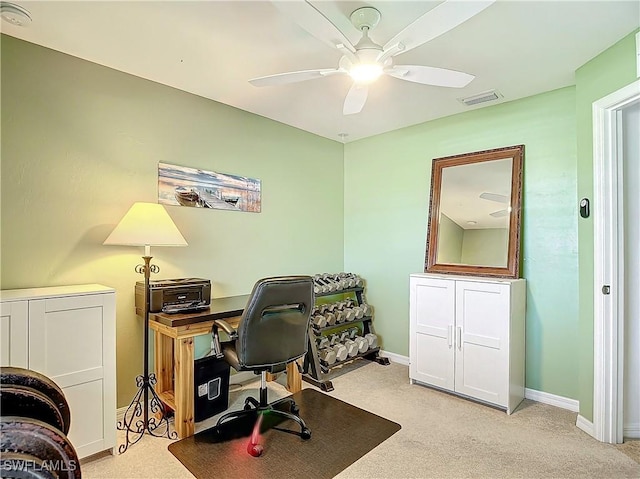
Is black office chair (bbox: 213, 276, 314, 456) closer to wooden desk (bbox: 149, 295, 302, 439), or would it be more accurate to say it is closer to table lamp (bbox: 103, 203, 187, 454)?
wooden desk (bbox: 149, 295, 302, 439)

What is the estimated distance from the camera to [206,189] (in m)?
3.15

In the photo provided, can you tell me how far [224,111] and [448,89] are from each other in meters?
1.99

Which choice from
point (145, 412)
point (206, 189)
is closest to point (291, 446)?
point (145, 412)

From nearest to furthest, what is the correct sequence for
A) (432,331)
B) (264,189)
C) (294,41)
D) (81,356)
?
(81,356) < (294,41) < (432,331) < (264,189)

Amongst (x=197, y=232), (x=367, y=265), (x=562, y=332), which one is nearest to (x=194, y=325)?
(x=197, y=232)

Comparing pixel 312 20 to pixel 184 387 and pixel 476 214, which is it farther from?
pixel 476 214

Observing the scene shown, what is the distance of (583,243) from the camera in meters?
2.56

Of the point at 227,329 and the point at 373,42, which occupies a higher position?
the point at 373,42

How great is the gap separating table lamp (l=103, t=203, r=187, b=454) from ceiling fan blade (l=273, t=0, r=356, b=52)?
61.0 inches

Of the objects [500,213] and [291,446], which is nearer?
[291,446]

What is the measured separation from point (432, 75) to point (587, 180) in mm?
1449

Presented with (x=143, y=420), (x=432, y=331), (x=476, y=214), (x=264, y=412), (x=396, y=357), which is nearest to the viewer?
(x=264, y=412)

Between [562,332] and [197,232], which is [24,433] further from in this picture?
[562,332]

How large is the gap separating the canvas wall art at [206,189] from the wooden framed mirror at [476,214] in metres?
1.87
